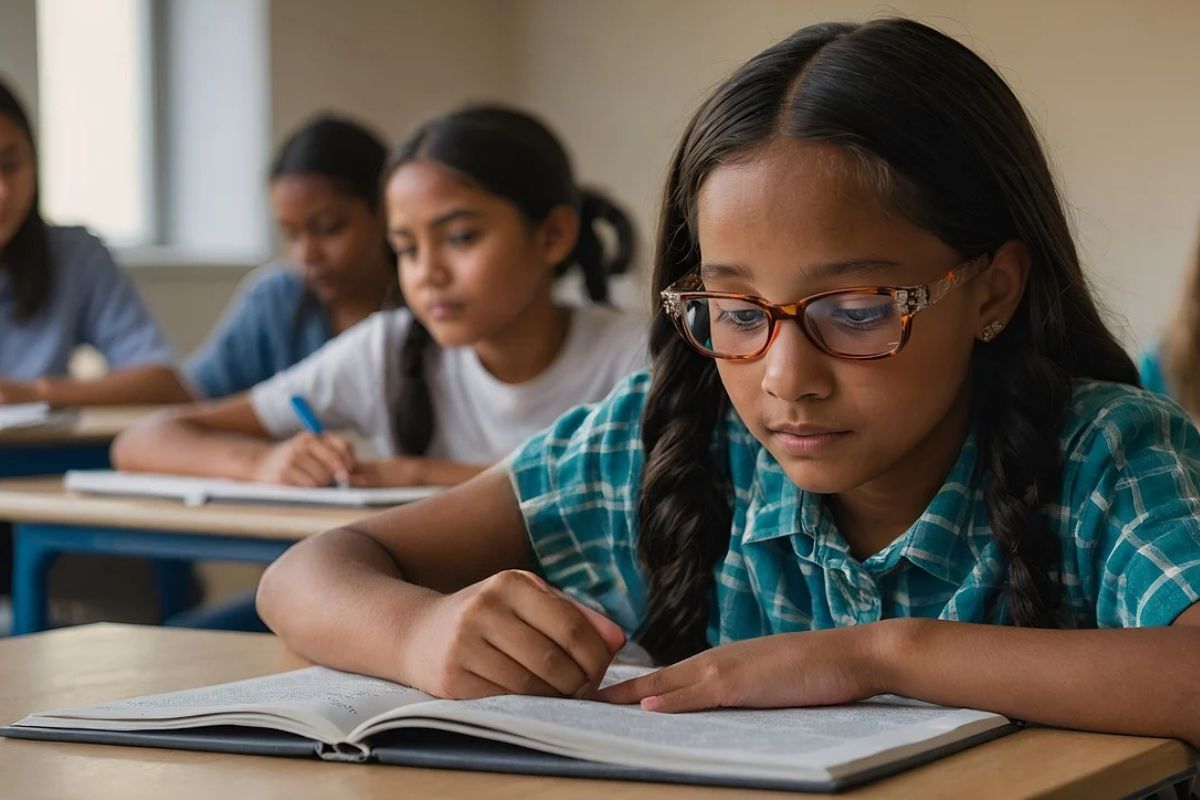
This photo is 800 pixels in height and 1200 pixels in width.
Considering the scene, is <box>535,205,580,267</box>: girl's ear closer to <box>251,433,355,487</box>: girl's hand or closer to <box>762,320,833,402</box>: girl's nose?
<box>251,433,355,487</box>: girl's hand

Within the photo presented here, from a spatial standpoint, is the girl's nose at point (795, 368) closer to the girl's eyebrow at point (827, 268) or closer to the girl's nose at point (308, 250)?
the girl's eyebrow at point (827, 268)

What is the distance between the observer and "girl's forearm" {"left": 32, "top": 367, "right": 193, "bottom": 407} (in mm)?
3166

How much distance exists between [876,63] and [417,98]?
4714mm

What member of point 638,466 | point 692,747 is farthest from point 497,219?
point 692,747

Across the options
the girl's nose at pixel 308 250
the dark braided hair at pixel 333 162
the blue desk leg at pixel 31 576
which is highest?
the dark braided hair at pixel 333 162

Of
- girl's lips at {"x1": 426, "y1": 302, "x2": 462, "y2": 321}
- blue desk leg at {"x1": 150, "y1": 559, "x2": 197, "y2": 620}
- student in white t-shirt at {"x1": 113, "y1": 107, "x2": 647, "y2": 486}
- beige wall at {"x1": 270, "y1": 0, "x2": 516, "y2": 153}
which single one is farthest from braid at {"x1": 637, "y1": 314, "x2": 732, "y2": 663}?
beige wall at {"x1": 270, "y1": 0, "x2": 516, "y2": 153}

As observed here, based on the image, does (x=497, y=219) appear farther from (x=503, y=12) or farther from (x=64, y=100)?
(x=503, y=12)

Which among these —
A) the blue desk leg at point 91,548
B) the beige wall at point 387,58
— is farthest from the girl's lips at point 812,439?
the beige wall at point 387,58

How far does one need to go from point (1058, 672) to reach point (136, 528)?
1404 mm

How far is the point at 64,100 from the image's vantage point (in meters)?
4.91

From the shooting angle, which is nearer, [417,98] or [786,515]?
[786,515]

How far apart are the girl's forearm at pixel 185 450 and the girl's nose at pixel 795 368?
4.42 feet

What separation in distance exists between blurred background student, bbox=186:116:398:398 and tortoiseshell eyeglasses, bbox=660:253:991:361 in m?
2.41

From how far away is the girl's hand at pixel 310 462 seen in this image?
85.0 inches
